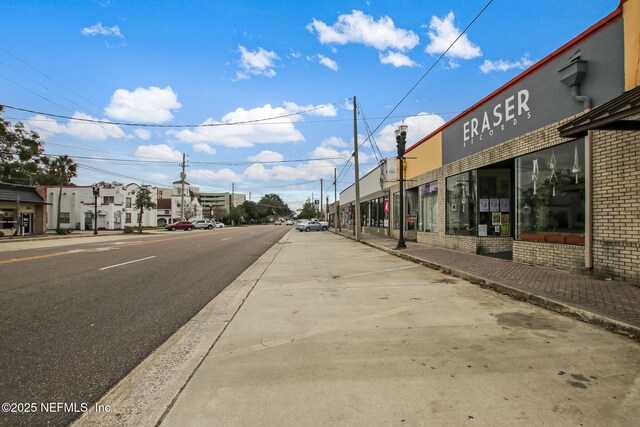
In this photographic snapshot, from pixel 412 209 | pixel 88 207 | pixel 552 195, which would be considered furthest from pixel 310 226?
pixel 552 195

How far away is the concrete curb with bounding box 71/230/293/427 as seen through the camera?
113 inches

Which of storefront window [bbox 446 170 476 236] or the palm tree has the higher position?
the palm tree

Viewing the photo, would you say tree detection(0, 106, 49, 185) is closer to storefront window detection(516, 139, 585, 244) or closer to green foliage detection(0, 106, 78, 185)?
green foliage detection(0, 106, 78, 185)

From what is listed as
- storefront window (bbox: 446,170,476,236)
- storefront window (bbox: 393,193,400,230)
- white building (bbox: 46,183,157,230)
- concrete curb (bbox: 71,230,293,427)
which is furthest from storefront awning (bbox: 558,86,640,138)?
white building (bbox: 46,183,157,230)

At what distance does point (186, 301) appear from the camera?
6.84m

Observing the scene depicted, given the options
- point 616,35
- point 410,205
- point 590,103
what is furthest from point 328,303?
point 410,205

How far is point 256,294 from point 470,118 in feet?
34.8

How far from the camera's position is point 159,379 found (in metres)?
3.50

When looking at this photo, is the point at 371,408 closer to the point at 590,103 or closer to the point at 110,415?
the point at 110,415

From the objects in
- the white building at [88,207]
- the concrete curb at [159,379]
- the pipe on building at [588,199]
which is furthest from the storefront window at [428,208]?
the white building at [88,207]

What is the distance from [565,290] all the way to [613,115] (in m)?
3.01

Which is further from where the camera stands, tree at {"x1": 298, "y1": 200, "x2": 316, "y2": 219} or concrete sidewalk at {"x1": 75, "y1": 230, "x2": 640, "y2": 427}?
tree at {"x1": 298, "y1": 200, "x2": 316, "y2": 219}

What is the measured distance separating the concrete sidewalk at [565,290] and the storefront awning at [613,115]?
263cm

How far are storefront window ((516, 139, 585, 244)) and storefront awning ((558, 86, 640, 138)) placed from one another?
87.9 inches
